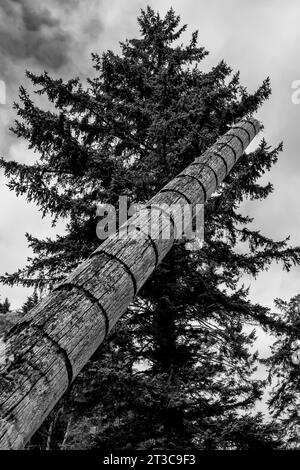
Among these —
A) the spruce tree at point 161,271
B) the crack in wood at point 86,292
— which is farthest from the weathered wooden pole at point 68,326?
the spruce tree at point 161,271

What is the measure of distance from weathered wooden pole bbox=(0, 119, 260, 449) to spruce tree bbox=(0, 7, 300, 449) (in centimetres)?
243

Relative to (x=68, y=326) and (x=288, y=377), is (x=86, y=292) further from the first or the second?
(x=288, y=377)

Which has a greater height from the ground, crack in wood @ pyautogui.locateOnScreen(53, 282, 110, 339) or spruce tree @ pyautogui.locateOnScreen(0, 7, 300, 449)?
spruce tree @ pyautogui.locateOnScreen(0, 7, 300, 449)

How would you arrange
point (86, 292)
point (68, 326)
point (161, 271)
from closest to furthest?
point (68, 326) < point (86, 292) < point (161, 271)

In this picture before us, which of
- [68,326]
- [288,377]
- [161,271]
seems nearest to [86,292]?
[68,326]

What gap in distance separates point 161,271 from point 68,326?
11.6ft

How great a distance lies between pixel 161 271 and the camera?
18.0ft

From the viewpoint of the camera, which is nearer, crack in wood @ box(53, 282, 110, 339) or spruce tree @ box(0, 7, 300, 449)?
crack in wood @ box(53, 282, 110, 339)

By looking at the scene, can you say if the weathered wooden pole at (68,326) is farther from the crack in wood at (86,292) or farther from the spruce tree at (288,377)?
the spruce tree at (288,377)

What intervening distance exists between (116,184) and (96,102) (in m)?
2.40

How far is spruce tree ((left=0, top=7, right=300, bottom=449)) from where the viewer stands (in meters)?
4.74

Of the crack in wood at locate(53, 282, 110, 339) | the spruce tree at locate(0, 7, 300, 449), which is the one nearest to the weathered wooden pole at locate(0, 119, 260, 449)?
the crack in wood at locate(53, 282, 110, 339)

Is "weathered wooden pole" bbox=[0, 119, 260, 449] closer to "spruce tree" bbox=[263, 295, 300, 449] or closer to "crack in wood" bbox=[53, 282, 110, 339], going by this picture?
"crack in wood" bbox=[53, 282, 110, 339]

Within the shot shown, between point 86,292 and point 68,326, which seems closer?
point 68,326
